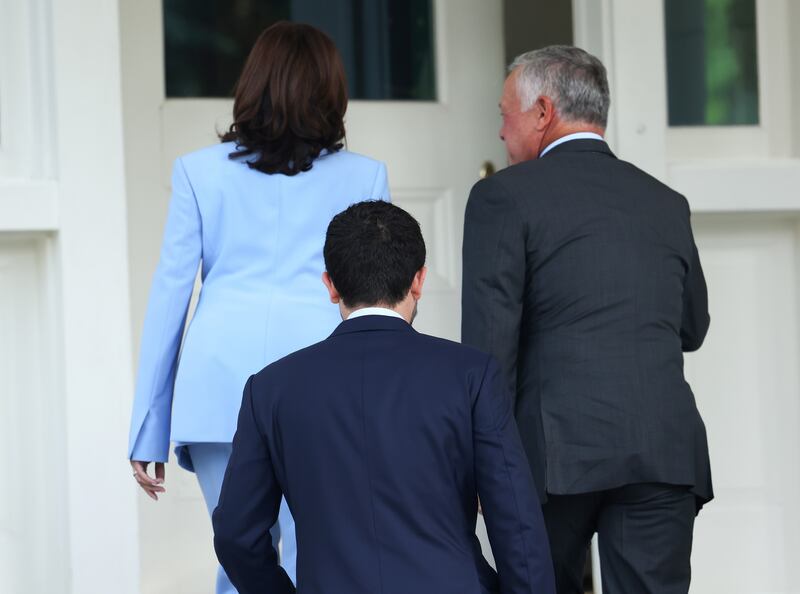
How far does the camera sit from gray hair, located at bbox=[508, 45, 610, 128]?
2432 millimetres

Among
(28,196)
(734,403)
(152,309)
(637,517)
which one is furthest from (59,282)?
(734,403)

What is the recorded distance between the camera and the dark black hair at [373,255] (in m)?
1.77

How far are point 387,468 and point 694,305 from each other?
1.03 meters

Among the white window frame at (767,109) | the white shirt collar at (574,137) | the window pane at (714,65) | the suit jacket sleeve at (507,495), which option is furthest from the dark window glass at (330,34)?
the suit jacket sleeve at (507,495)

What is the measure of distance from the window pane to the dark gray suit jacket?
120 cm

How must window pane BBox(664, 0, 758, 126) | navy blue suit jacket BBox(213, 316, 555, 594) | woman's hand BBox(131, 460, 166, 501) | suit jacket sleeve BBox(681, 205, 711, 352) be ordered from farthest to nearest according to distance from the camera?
window pane BBox(664, 0, 758, 126)
suit jacket sleeve BBox(681, 205, 711, 352)
woman's hand BBox(131, 460, 166, 501)
navy blue suit jacket BBox(213, 316, 555, 594)

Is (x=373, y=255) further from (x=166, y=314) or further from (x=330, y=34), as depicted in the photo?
(x=330, y=34)

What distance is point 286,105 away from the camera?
7.59ft

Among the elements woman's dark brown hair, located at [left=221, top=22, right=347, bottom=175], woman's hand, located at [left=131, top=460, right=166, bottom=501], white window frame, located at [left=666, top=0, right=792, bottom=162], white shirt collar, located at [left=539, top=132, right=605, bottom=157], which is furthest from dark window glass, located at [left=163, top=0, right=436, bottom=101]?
woman's hand, located at [left=131, top=460, right=166, bottom=501]

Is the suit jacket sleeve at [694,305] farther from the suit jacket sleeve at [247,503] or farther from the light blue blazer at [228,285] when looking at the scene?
the suit jacket sleeve at [247,503]

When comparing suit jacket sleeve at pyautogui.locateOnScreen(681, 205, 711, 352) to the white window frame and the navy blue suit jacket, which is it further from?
the white window frame

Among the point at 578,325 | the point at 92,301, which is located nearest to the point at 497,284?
the point at 578,325

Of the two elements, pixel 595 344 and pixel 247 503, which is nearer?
pixel 247 503

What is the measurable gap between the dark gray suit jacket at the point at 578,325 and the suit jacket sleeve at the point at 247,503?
61cm
